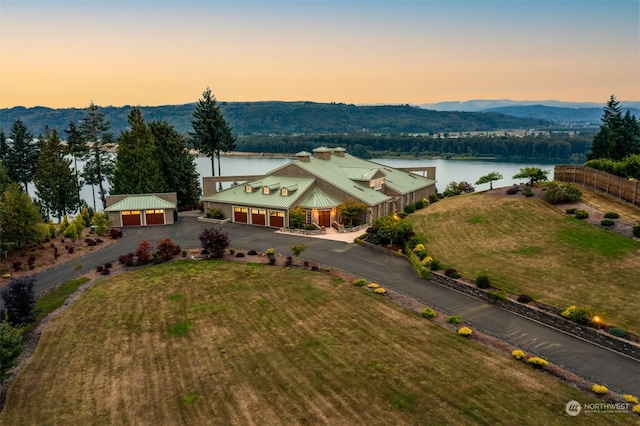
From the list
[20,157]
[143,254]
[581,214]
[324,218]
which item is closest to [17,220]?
[143,254]

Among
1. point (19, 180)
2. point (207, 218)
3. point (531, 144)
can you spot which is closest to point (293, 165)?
point (207, 218)

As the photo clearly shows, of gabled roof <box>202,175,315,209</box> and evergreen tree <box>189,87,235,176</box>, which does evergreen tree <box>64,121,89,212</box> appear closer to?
evergreen tree <box>189,87,235,176</box>

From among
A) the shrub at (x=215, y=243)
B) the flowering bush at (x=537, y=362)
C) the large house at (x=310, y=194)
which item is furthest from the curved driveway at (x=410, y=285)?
the shrub at (x=215, y=243)

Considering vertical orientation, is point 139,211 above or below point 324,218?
above

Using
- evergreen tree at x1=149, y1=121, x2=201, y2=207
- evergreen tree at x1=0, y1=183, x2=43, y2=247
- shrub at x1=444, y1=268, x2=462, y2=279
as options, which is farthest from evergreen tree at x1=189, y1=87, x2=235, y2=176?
shrub at x1=444, y1=268, x2=462, y2=279

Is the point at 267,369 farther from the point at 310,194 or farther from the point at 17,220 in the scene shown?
the point at 310,194

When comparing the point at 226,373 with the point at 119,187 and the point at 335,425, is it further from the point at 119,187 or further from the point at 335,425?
the point at 119,187
